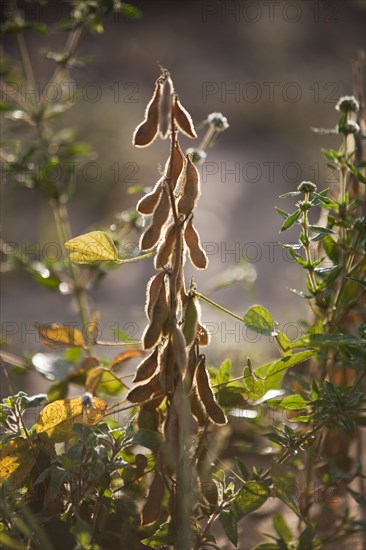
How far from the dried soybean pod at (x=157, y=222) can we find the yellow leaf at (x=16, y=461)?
0.32 metres

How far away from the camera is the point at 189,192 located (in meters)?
0.89

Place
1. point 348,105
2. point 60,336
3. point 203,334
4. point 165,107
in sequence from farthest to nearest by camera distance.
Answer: point 60,336 → point 348,105 → point 203,334 → point 165,107

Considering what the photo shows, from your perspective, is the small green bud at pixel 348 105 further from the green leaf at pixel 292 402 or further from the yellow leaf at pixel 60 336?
the yellow leaf at pixel 60 336

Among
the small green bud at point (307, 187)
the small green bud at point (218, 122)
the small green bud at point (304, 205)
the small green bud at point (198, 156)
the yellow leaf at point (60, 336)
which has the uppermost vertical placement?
the small green bud at point (218, 122)

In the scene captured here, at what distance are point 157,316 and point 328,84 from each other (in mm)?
4965

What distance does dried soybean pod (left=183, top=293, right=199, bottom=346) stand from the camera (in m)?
0.90

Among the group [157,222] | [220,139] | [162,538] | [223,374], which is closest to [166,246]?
[157,222]

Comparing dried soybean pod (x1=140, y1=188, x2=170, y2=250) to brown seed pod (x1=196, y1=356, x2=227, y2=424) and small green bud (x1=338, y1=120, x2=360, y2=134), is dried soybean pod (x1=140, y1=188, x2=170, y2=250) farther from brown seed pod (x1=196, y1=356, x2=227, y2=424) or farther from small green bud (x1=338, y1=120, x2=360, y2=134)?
small green bud (x1=338, y1=120, x2=360, y2=134)

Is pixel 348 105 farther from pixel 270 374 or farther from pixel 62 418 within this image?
pixel 62 418

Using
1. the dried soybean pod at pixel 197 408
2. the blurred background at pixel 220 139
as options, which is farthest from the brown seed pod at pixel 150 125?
the blurred background at pixel 220 139

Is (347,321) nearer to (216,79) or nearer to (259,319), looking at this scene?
(259,319)

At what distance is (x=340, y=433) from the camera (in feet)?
4.37

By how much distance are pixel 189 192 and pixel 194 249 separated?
0.26 ft

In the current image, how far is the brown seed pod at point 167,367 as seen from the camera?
88cm
